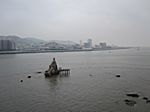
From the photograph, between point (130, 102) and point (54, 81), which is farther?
point (54, 81)

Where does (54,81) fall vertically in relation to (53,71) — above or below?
below

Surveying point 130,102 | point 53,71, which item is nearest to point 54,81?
point 53,71

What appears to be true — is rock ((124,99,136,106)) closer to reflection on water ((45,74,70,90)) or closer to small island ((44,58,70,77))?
reflection on water ((45,74,70,90))

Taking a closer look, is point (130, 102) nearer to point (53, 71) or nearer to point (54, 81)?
point (54, 81)

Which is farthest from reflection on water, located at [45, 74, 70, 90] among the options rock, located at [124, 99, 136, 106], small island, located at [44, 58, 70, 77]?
rock, located at [124, 99, 136, 106]

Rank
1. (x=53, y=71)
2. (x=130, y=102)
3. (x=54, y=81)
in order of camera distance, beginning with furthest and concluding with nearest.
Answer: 1. (x=53, y=71)
2. (x=54, y=81)
3. (x=130, y=102)

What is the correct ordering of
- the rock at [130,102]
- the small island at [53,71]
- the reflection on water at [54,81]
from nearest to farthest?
1. the rock at [130,102]
2. the reflection on water at [54,81]
3. the small island at [53,71]

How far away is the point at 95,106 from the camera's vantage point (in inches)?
1088

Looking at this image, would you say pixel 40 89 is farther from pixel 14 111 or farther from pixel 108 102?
pixel 108 102

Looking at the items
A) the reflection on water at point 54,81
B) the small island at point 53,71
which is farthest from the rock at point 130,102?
the small island at point 53,71

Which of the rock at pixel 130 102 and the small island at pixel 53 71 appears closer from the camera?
the rock at pixel 130 102

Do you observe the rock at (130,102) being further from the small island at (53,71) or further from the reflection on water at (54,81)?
the small island at (53,71)

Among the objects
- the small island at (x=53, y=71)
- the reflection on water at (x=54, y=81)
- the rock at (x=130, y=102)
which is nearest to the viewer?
the rock at (x=130, y=102)

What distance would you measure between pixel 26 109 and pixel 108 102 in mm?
12559
